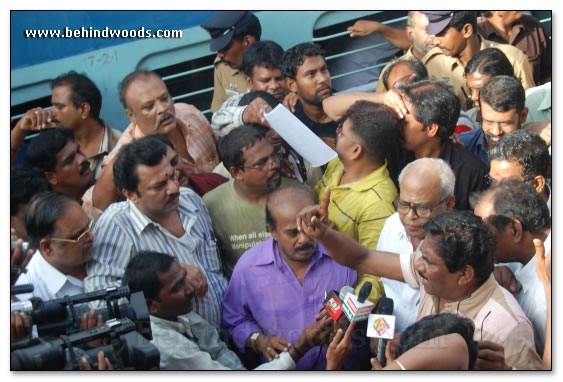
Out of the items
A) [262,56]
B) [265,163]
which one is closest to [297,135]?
[265,163]

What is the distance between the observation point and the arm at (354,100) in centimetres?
447

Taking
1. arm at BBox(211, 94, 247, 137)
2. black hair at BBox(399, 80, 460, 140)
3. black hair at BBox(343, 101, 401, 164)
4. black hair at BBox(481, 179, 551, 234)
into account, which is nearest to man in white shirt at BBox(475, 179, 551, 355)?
black hair at BBox(481, 179, 551, 234)

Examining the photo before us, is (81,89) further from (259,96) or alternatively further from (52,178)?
(259,96)

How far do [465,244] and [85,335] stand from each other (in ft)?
5.77

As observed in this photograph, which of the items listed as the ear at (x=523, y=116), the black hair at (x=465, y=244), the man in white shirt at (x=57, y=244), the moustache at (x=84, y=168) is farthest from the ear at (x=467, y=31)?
the man in white shirt at (x=57, y=244)

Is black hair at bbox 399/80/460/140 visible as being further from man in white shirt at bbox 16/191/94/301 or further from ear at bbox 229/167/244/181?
man in white shirt at bbox 16/191/94/301

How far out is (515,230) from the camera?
4.14m

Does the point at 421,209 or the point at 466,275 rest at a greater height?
the point at 421,209

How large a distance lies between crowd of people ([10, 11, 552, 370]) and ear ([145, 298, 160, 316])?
0.6 inches

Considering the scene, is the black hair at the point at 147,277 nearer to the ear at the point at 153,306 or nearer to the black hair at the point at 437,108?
the ear at the point at 153,306

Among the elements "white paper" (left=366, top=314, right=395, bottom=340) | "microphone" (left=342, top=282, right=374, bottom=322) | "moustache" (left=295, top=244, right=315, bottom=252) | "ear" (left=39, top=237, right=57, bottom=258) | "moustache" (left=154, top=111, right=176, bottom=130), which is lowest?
"white paper" (left=366, top=314, right=395, bottom=340)

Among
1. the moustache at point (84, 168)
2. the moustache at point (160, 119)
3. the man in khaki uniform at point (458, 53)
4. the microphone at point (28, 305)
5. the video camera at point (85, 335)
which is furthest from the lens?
the man in khaki uniform at point (458, 53)

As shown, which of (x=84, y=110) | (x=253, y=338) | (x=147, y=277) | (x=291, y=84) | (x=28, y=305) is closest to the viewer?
(x=28, y=305)

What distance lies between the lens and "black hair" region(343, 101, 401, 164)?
4.38 meters
